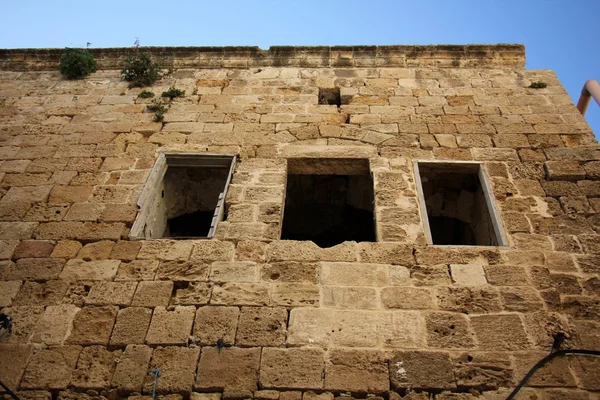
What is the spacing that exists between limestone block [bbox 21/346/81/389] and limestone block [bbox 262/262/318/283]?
151 centimetres

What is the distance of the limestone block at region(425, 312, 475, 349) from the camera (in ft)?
9.83

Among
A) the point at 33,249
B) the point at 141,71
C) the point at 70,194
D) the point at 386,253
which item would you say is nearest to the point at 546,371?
the point at 386,253

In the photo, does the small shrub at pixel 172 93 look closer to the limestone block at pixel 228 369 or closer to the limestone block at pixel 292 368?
the limestone block at pixel 228 369

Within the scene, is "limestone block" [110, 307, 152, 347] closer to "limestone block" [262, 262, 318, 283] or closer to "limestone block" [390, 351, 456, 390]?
"limestone block" [262, 262, 318, 283]

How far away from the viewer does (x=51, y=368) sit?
2939 mm

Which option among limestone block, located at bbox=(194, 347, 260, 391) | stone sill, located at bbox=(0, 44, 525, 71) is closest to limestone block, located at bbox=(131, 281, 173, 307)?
limestone block, located at bbox=(194, 347, 260, 391)

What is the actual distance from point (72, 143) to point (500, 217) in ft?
15.8

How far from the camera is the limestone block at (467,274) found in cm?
337

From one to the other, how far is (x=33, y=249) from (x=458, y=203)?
4572 millimetres

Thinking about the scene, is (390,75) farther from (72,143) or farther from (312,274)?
(72,143)

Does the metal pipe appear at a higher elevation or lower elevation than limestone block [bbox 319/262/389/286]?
higher

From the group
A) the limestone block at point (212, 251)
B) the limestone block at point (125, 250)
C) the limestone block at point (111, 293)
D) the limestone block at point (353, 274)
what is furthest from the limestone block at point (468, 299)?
the limestone block at point (125, 250)

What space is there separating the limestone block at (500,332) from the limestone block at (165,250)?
2445mm

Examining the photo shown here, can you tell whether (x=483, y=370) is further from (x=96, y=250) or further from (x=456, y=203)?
(x=96, y=250)
